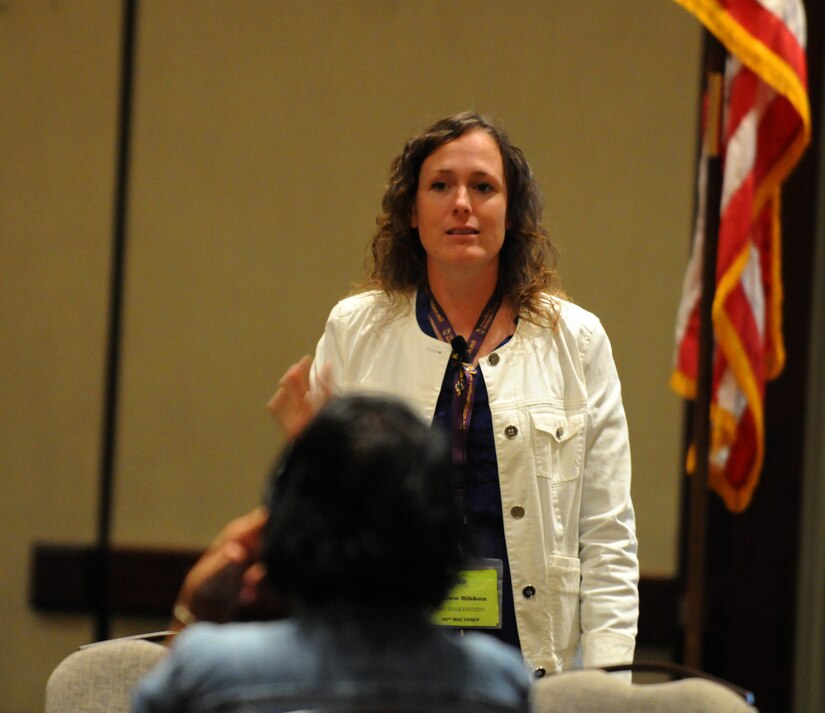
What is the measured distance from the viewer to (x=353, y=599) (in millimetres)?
1113

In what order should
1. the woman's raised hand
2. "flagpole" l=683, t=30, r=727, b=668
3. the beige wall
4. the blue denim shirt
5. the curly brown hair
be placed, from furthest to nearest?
1. the beige wall
2. "flagpole" l=683, t=30, r=727, b=668
3. the curly brown hair
4. the woman's raised hand
5. the blue denim shirt

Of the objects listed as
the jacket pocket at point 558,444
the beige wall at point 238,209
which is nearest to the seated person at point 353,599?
the jacket pocket at point 558,444

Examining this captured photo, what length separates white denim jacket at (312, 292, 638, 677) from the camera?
2350 mm

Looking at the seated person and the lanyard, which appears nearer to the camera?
the seated person

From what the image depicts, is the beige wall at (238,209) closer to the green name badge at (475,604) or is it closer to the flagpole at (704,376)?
the flagpole at (704,376)

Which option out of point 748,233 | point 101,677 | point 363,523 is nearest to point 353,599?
point 363,523

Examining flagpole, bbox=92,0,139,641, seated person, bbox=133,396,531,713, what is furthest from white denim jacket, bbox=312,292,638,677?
flagpole, bbox=92,0,139,641

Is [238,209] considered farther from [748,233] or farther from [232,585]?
[232,585]

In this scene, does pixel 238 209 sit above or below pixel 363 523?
above

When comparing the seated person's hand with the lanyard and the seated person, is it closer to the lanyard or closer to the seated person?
the seated person

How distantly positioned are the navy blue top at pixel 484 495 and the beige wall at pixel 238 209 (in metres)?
1.87

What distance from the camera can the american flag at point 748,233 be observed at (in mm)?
3408

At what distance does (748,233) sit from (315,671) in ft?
8.96

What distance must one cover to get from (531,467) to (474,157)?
66 cm
